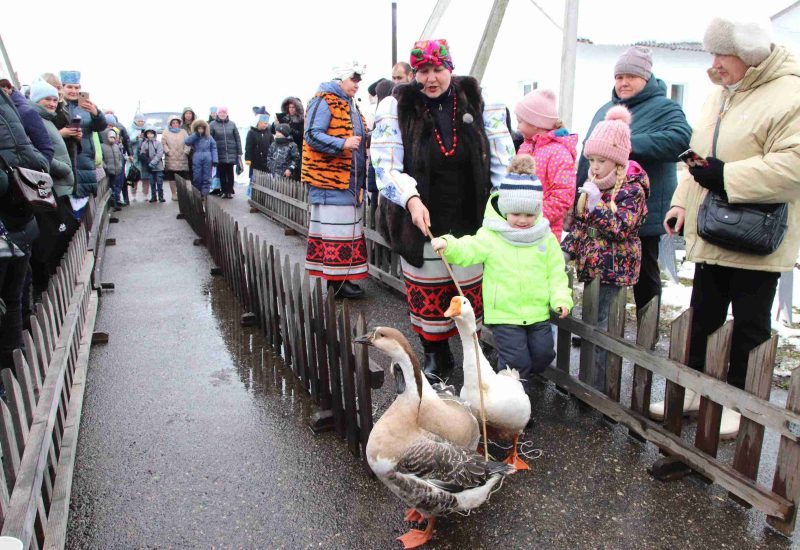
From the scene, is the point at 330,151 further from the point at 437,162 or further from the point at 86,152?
the point at 86,152

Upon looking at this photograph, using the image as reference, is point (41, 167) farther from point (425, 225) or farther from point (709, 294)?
point (709, 294)

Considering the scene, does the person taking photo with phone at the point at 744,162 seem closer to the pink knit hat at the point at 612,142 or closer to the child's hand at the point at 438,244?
the pink knit hat at the point at 612,142

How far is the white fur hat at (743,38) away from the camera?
8.95ft

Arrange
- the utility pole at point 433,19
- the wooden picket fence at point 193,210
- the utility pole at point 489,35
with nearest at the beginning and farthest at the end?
the wooden picket fence at point 193,210, the utility pole at point 489,35, the utility pole at point 433,19

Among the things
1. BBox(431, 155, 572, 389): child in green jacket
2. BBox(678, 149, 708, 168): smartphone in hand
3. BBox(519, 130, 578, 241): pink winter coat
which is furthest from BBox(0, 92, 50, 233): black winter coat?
BBox(678, 149, 708, 168): smartphone in hand

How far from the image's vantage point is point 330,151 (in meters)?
5.43

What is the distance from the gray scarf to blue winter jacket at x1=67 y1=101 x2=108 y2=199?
5335 millimetres

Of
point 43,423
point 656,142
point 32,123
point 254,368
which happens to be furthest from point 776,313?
point 32,123

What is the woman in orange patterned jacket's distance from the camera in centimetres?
547

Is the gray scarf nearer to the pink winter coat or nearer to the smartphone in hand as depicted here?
the pink winter coat

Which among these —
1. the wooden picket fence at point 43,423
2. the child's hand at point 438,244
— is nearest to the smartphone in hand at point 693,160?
the child's hand at point 438,244

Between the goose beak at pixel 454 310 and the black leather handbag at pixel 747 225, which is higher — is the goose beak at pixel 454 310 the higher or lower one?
the lower one

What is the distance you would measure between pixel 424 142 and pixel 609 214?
1189mm

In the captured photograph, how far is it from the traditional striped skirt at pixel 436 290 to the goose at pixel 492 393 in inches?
32.7
